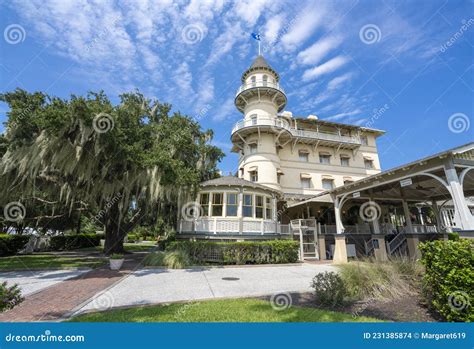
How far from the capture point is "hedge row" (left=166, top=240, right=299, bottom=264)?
44.4ft

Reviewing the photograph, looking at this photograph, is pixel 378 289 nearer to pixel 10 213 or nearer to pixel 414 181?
pixel 414 181

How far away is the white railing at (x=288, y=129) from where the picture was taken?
2297cm

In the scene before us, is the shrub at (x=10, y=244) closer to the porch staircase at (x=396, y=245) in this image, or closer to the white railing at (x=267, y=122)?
the white railing at (x=267, y=122)

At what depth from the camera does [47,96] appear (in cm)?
1125

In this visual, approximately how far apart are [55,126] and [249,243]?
1150 cm

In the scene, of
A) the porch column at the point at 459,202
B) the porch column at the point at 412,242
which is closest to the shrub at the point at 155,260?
the porch column at the point at 459,202

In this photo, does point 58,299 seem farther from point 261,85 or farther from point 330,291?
point 261,85

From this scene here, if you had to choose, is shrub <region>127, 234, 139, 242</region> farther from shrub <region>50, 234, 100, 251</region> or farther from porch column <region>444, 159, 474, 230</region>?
porch column <region>444, 159, 474, 230</region>

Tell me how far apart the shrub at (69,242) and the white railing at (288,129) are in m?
21.4

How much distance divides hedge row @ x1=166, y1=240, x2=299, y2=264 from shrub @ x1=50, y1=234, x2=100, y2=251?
56.0ft

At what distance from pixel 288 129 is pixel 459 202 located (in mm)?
16087

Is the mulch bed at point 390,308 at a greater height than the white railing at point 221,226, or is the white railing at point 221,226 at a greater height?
the white railing at point 221,226

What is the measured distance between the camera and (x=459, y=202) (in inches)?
336

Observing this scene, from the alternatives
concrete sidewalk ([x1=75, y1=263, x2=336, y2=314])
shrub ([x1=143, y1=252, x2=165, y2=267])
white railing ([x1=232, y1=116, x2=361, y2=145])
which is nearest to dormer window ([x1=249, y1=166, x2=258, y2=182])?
white railing ([x1=232, y1=116, x2=361, y2=145])
